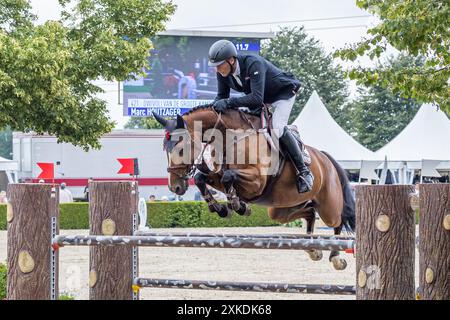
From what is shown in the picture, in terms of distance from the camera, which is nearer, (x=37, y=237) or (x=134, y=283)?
(x=37, y=237)

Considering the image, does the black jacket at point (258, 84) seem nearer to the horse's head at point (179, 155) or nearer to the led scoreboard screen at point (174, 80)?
the horse's head at point (179, 155)

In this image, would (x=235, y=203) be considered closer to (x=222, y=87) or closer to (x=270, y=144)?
(x=270, y=144)

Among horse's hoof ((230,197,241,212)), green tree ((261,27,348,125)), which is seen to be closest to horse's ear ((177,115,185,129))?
horse's hoof ((230,197,241,212))

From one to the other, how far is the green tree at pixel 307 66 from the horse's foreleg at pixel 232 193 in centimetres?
4023

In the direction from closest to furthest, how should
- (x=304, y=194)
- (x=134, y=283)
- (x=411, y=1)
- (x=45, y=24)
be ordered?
(x=134, y=283), (x=304, y=194), (x=411, y=1), (x=45, y=24)

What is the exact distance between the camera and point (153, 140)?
26.8 m

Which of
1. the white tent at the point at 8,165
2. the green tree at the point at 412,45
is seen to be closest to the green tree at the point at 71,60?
the green tree at the point at 412,45

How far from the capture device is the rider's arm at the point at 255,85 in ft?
18.8

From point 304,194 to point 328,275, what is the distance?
393 cm

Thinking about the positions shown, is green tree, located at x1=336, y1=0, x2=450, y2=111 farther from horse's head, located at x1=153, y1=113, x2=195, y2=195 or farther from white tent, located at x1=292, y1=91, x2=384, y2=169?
white tent, located at x1=292, y1=91, x2=384, y2=169

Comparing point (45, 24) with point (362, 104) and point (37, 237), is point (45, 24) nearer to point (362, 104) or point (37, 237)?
point (37, 237)
